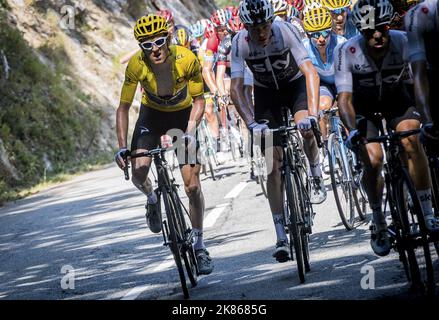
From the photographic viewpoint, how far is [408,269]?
23.7 feet

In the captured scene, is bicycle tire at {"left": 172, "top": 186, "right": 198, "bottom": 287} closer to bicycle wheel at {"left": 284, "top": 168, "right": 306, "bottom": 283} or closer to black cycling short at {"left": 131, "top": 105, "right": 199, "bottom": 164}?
Answer: black cycling short at {"left": 131, "top": 105, "right": 199, "bottom": 164}

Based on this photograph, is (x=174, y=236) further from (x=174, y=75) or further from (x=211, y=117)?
(x=211, y=117)

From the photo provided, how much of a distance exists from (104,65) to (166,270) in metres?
24.7

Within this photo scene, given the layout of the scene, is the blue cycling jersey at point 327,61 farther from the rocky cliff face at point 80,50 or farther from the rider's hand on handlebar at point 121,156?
the rocky cliff face at point 80,50

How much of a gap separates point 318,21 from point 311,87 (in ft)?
10.1

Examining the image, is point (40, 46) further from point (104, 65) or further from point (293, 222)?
point (293, 222)

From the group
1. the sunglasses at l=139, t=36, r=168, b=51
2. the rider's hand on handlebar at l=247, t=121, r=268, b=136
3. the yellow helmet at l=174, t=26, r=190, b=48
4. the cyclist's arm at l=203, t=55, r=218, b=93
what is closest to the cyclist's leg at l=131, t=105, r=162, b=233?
the sunglasses at l=139, t=36, r=168, b=51

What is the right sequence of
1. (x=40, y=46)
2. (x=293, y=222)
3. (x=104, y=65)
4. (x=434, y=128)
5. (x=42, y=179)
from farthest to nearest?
(x=104, y=65) < (x=40, y=46) < (x=42, y=179) < (x=293, y=222) < (x=434, y=128)

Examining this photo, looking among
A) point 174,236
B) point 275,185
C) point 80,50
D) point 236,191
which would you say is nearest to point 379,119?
point 275,185

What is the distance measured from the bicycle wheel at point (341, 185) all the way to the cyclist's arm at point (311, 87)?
1.92m

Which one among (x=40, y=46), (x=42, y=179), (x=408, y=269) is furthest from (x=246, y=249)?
(x=40, y=46)

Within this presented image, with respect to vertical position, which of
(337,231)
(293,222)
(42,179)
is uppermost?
(293,222)


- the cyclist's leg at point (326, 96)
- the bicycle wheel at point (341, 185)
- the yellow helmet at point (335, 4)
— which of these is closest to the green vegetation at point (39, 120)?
the yellow helmet at point (335, 4)

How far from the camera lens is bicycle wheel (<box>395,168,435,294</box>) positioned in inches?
258
